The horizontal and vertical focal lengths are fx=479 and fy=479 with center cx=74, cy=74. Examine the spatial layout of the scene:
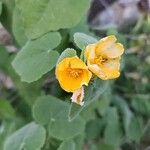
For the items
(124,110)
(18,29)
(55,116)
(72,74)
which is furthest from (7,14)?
(124,110)

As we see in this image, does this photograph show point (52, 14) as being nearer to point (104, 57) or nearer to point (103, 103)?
point (104, 57)

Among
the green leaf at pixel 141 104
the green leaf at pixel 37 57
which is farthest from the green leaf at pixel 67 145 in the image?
the green leaf at pixel 141 104

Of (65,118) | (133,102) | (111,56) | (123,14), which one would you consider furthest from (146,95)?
(111,56)

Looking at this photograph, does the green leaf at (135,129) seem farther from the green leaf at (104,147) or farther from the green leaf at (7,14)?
the green leaf at (7,14)

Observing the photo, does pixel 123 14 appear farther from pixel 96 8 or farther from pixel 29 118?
pixel 29 118

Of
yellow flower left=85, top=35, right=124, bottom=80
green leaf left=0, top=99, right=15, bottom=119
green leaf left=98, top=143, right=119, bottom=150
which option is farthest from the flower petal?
green leaf left=98, top=143, right=119, bottom=150

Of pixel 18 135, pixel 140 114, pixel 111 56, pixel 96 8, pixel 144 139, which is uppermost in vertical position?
pixel 111 56
